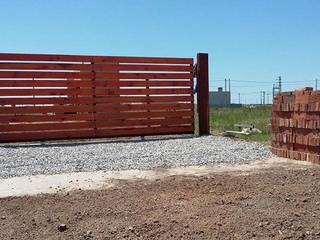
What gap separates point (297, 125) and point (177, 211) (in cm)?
503

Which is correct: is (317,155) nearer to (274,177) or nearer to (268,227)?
(274,177)

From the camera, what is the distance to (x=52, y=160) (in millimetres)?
9766

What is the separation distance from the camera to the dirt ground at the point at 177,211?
189 inches

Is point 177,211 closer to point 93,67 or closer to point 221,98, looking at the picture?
point 93,67

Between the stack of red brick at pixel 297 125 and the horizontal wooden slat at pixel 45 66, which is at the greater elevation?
the horizontal wooden slat at pixel 45 66

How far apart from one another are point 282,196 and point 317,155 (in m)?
3.37

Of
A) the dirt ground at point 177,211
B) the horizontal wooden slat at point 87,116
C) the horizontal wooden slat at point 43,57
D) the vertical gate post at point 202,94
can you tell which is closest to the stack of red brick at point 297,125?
the dirt ground at point 177,211

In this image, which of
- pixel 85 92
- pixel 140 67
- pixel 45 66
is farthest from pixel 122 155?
pixel 140 67

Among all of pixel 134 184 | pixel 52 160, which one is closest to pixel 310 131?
pixel 134 184

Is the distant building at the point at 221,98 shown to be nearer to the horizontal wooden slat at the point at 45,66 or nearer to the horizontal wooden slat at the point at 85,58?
the horizontal wooden slat at the point at 85,58

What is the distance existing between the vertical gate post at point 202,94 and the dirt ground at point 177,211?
7148 millimetres

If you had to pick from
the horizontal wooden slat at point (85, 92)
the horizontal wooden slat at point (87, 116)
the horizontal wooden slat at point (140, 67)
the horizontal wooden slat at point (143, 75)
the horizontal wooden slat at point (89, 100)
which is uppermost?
the horizontal wooden slat at point (140, 67)

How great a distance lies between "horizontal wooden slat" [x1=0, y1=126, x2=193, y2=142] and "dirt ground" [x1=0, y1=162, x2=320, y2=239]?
610 cm

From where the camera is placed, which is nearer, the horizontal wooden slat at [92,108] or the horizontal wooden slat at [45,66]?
the horizontal wooden slat at [45,66]
